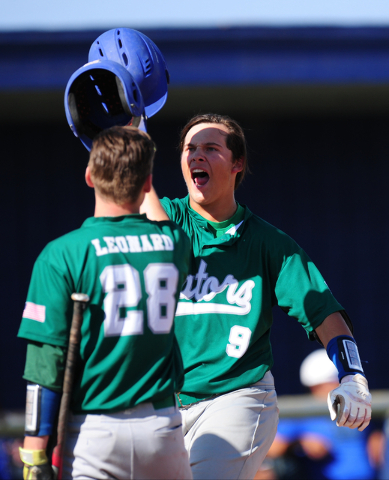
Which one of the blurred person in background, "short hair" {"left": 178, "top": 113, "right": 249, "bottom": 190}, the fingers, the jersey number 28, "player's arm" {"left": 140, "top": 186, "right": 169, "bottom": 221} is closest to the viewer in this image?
the jersey number 28

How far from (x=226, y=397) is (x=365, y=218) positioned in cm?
543

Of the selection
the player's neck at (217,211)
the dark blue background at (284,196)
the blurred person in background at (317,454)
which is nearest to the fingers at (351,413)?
the player's neck at (217,211)

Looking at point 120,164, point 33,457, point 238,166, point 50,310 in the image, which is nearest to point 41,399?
point 33,457

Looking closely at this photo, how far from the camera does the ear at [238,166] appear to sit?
311 cm

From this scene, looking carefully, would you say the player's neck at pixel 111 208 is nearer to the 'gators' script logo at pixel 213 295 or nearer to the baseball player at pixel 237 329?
the baseball player at pixel 237 329

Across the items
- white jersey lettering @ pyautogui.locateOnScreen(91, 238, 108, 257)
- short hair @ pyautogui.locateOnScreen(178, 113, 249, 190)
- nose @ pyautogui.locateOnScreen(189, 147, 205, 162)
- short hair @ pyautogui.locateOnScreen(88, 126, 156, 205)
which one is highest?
short hair @ pyautogui.locateOnScreen(178, 113, 249, 190)

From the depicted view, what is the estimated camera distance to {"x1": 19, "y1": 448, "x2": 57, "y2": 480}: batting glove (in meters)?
1.83

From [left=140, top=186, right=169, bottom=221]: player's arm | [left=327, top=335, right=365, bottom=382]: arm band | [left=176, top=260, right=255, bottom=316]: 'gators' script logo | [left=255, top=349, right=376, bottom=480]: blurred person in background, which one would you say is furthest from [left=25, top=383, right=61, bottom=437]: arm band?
[left=255, top=349, right=376, bottom=480]: blurred person in background

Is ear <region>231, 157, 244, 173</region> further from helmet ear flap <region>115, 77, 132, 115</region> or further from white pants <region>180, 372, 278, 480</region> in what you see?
white pants <region>180, 372, 278, 480</region>

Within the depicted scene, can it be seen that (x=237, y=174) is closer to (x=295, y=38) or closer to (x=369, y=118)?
(x=295, y=38)

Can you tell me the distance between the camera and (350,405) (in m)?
2.32

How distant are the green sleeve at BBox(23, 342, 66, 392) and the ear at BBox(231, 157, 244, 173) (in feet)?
4.98

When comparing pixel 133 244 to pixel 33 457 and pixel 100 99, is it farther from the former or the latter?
pixel 100 99

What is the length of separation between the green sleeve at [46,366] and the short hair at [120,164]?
0.55 metres
